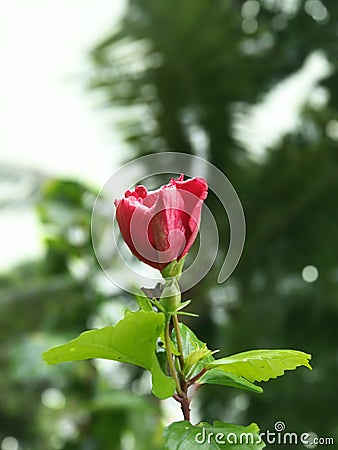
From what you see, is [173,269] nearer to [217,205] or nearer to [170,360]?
[170,360]

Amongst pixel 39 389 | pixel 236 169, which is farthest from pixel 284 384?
pixel 39 389

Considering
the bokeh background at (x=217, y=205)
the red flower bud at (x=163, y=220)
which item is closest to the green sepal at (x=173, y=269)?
the red flower bud at (x=163, y=220)

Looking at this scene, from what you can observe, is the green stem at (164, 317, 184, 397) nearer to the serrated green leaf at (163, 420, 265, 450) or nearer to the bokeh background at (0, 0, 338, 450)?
the serrated green leaf at (163, 420, 265, 450)

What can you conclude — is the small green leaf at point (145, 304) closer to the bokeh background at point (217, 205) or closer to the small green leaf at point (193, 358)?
the small green leaf at point (193, 358)

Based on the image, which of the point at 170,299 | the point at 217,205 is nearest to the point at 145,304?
the point at 170,299

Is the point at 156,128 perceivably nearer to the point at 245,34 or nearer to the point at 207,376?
the point at 245,34

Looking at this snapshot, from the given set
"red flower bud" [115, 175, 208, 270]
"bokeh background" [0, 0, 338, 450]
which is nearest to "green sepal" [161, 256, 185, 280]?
"red flower bud" [115, 175, 208, 270]
